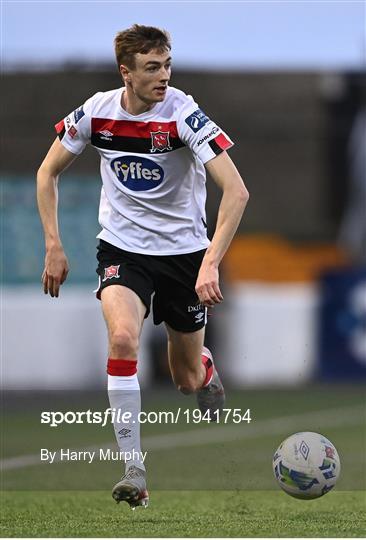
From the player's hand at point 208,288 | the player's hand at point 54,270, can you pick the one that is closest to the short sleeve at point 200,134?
the player's hand at point 208,288

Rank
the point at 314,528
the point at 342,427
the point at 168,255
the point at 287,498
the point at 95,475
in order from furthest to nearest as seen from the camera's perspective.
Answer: the point at 342,427 < the point at 95,475 < the point at 287,498 < the point at 168,255 < the point at 314,528

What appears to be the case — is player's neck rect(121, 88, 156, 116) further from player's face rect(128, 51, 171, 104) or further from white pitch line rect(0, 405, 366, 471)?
white pitch line rect(0, 405, 366, 471)

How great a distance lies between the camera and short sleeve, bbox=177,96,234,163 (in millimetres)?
7617

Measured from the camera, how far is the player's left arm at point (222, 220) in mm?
7258

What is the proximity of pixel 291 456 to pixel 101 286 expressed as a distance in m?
1.45

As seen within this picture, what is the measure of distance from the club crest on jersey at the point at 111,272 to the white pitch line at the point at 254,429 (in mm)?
3518

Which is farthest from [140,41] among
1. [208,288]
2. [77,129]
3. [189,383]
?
[189,383]

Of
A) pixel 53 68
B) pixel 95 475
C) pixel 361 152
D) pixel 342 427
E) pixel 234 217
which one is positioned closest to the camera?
pixel 234 217

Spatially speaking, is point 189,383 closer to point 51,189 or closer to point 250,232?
point 51,189

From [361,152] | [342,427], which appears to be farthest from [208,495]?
[361,152]

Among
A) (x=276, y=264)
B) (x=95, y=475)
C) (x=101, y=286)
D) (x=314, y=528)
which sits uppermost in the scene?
(x=101, y=286)

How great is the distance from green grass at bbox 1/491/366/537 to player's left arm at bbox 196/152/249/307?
1.20 m

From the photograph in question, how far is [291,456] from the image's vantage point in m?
7.63

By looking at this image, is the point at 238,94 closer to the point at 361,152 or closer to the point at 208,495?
the point at 361,152
